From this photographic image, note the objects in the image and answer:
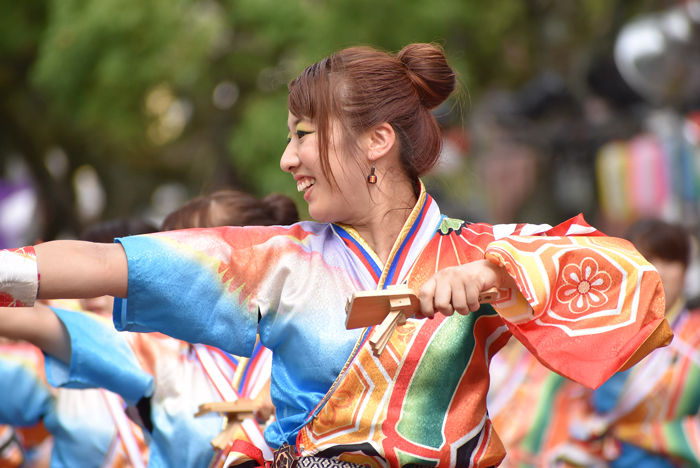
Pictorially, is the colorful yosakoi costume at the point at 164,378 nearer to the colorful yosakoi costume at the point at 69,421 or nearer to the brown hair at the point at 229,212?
the colorful yosakoi costume at the point at 69,421

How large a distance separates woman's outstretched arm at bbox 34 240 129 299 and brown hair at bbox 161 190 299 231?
1067 mm

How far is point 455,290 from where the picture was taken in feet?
4.85

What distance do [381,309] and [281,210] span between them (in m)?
1.31

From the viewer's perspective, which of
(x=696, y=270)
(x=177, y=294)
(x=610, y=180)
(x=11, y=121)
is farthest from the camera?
(x=11, y=121)

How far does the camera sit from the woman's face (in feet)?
5.77

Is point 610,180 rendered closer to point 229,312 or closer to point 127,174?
point 127,174

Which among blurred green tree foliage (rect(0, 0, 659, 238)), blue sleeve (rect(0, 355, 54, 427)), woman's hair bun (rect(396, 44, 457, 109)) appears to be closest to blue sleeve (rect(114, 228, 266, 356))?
woman's hair bun (rect(396, 44, 457, 109))

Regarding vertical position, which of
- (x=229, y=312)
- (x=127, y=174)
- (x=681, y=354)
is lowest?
(x=127, y=174)

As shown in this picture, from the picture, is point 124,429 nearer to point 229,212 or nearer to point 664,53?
point 229,212

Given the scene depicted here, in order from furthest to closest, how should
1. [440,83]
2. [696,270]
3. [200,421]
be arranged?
[696,270] → [200,421] → [440,83]

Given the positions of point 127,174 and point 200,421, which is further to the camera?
point 127,174

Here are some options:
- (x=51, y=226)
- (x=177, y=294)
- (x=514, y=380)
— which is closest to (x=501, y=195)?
(x=51, y=226)

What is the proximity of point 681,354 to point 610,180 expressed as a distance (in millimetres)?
5829

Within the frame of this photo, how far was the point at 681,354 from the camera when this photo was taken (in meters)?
3.50
